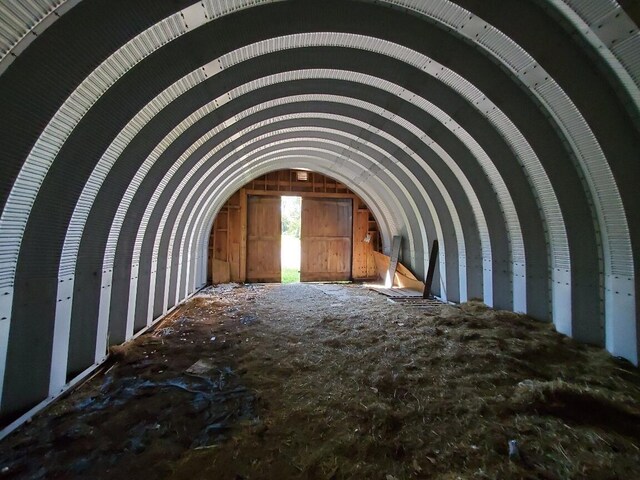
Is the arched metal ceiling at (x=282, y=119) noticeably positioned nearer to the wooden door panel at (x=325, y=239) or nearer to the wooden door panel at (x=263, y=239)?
the wooden door panel at (x=263, y=239)

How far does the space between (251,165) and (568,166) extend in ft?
26.1

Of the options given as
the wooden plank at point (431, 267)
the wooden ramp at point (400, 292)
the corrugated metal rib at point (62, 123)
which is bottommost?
the wooden ramp at point (400, 292)

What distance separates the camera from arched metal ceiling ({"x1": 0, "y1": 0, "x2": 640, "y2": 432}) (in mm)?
2512

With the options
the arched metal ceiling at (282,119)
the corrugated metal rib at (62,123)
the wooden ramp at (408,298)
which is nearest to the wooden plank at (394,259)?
the wooden ramp at (408,298)

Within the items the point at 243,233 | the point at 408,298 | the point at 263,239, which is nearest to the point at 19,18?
the point at 408,298

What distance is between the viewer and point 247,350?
4535 mm

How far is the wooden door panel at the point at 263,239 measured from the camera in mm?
12086

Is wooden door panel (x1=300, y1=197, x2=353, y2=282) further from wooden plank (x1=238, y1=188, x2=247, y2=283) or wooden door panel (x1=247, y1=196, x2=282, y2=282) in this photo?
wooden plank (x1=238, y1=188, x2=247, y2=283)

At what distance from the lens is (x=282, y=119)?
6852mm

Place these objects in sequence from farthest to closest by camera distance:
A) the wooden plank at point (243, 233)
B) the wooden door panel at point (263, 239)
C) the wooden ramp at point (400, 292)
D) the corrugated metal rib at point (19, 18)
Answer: the wooden door panel at point (263, 239) → the wooden plank at point (243, 233) → the wooden ramp at point (400, 292) → the corrugated metal rib at point (19, 18)

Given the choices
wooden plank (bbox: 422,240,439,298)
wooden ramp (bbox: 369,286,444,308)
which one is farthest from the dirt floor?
wooden plank (bbox: 422,240,439,298)

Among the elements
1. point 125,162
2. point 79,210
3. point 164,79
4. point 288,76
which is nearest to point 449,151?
point 288,76

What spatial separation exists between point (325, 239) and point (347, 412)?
10018 mm

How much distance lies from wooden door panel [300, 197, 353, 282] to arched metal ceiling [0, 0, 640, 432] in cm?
612
